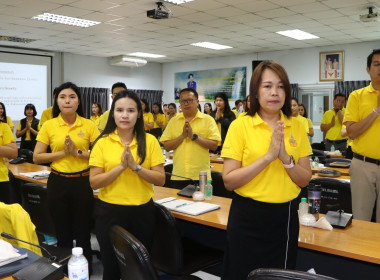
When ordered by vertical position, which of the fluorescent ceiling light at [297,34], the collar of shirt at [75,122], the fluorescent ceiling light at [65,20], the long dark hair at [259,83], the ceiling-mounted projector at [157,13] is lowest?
the collar of shirt at [75,122]

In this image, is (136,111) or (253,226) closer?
(253,226)

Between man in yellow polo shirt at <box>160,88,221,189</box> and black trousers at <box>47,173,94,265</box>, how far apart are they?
3.01ft

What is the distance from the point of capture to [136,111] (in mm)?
2303

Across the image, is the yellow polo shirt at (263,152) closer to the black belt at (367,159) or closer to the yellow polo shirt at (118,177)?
the yellow polo shirt at (118,177)

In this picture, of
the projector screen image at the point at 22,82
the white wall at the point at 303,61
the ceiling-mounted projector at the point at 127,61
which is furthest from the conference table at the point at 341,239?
the ceiling-mounted projector at the point at 127,61

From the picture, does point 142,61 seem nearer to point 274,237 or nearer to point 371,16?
point 371,16

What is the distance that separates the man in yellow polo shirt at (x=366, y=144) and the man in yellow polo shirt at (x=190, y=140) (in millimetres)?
1252

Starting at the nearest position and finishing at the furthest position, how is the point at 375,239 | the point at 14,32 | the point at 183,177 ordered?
1. the point at 375,239
2. the point at 183,177
3. the point at 14,32

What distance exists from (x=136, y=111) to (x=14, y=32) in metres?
7.45

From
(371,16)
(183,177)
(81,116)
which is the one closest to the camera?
(81,116)

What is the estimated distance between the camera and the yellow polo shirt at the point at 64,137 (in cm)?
286

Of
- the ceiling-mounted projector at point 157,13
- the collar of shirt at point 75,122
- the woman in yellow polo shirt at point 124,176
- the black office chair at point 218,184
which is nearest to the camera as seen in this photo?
the woman in yellow polo shirt at point 124,176

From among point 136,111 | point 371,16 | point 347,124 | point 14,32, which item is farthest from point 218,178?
point 14,32

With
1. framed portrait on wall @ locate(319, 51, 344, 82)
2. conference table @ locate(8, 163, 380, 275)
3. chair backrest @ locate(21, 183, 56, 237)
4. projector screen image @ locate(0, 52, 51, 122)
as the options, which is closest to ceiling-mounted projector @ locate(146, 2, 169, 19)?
chair backrest @ locate(21, 183, 56, 237)
